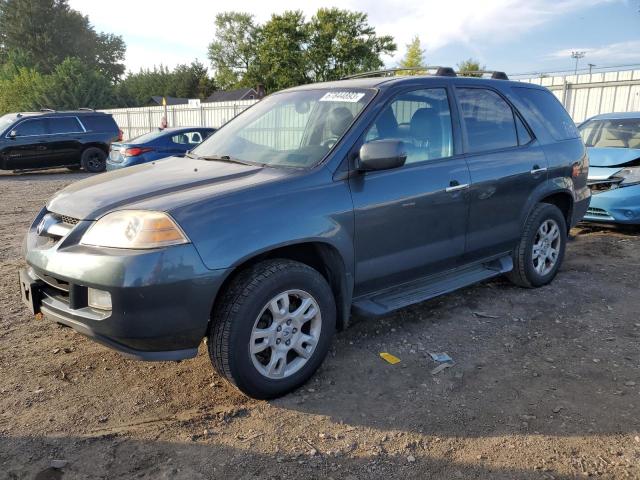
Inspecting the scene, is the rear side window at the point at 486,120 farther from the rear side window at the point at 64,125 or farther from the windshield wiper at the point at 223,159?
the rear side window at the point at 64,125

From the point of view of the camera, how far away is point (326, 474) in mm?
2463

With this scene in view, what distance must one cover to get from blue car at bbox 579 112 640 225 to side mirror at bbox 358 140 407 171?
4.80m

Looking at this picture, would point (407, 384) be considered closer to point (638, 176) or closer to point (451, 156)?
point (451, 156)

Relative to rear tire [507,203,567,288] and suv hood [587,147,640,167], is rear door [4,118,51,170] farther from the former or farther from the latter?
rear tire [507,203,567,288]

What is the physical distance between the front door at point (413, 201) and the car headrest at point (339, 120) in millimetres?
166

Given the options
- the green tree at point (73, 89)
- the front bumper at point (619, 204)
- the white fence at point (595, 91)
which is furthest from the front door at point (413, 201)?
the green tree at point (73, 89)

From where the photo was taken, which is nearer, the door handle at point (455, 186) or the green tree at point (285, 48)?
the door handle at point (455, 186)

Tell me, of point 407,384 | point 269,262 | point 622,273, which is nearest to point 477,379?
point 407,384

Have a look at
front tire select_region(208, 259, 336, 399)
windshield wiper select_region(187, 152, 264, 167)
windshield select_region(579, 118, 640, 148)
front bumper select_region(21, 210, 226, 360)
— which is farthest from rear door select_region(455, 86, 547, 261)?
windshield select_region(579, 118, 640, 148)

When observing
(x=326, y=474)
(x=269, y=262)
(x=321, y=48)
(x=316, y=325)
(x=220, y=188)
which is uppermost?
(x=321, y=48)

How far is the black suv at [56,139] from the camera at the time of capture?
46.0ft

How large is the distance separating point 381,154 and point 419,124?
87 cm

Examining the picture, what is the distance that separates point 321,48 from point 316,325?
46.9 m

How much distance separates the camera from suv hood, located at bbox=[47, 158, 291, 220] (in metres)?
2.89
